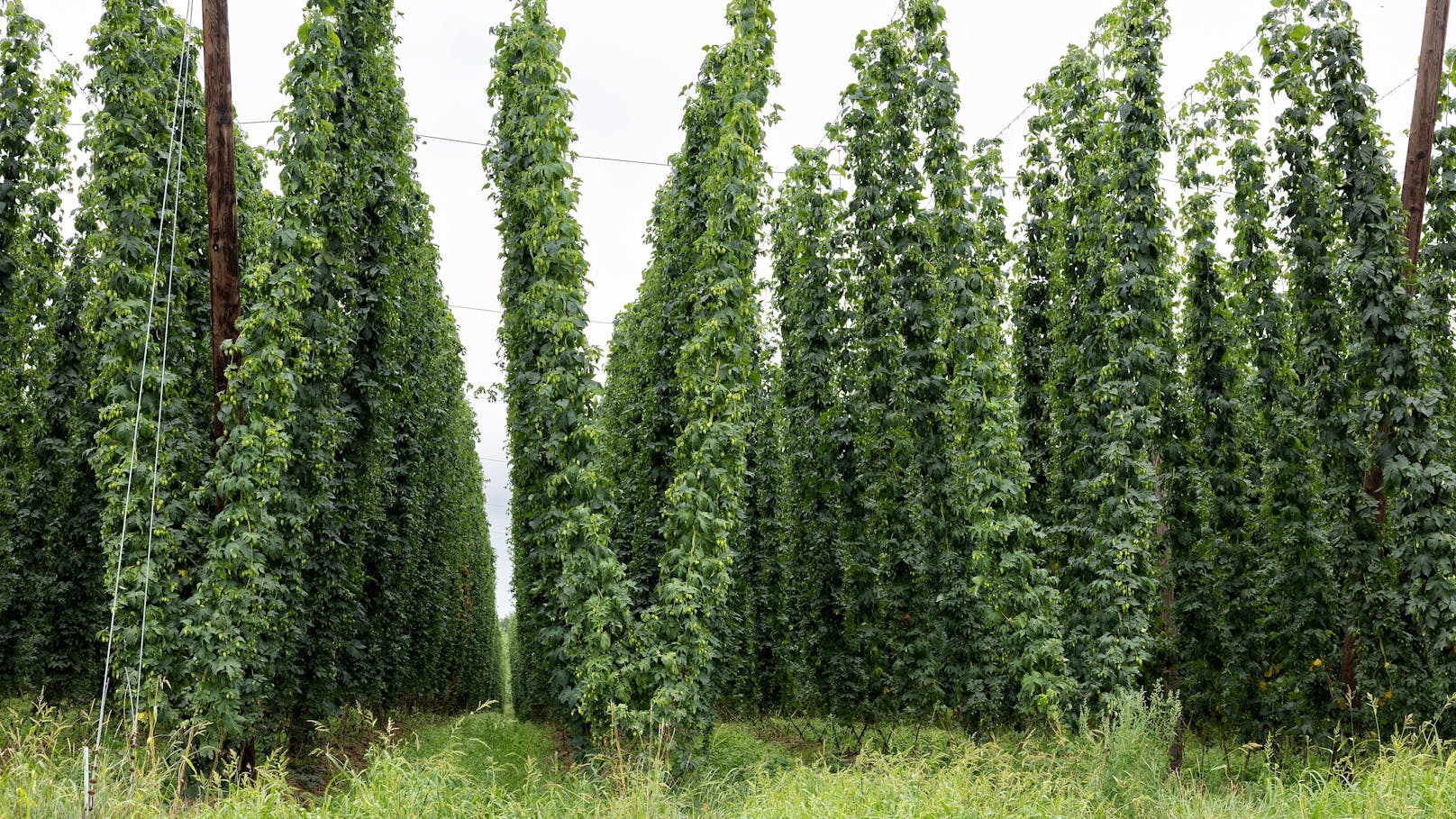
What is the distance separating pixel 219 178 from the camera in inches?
332

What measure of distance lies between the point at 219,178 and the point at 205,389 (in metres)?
2.14

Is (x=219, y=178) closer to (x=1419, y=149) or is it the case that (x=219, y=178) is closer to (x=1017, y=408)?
(x=1017, y=408)

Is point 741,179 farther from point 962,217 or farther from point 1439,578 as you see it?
point 1439,578

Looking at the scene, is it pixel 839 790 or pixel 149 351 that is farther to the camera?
pixel 149 351

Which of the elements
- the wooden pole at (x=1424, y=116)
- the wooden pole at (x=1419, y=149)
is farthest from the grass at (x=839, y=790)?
the wooden pole at (x=1424, y=116)

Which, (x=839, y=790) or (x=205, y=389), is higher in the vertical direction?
(x=205, y=389)

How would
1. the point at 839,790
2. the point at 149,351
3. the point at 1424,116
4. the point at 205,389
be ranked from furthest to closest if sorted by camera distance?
the point at 1424,116 → the point at 205,389 → the point at 149,351 → the point at 839,790

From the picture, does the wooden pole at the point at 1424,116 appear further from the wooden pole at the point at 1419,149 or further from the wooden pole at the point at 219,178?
the wooden pole at the point at 219,178

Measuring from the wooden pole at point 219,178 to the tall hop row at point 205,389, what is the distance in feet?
0.80

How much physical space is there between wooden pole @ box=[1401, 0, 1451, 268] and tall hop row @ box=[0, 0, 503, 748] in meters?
11.2

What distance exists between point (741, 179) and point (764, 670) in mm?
9505

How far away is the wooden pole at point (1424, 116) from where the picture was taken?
9.55m

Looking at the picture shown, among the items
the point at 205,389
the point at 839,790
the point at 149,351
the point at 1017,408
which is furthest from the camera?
the point at 1017,408

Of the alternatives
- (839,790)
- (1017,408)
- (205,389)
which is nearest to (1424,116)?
(1017,408)
